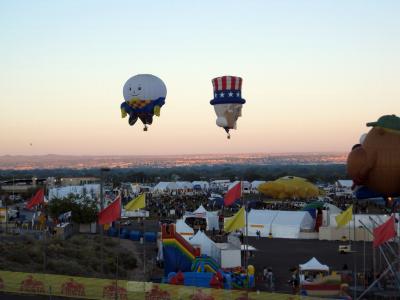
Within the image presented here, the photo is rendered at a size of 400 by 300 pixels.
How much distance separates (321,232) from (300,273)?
40.8 feet

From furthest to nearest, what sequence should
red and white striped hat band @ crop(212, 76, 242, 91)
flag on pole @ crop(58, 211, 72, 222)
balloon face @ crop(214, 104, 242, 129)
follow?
flag on pole @ crop(58, 211, 72, 222)
balloon face @ crop(214, 104, 242, 129)
red and white striped hat band @ crop(212, 76, 242, 91)

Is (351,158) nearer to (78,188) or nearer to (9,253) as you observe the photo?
(9,253)

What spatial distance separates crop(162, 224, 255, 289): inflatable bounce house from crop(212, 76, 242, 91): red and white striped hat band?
6734 millimetres

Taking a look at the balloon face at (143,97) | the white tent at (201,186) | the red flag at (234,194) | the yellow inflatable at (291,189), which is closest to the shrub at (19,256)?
the balloon face at (143,97)

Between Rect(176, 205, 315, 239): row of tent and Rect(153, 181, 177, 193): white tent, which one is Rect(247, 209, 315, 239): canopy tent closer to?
Rect(176, 205, 315, 239): row of tent

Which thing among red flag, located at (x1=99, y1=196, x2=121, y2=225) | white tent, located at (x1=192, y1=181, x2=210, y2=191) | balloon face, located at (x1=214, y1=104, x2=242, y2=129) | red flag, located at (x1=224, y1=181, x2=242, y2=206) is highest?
balloon face, located at (x1=214, y1=104, x2=242, y2=129)

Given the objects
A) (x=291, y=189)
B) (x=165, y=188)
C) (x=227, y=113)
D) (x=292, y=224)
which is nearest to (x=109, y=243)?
(x=227, y=113)

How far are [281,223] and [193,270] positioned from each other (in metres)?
14.5

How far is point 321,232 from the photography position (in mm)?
33500

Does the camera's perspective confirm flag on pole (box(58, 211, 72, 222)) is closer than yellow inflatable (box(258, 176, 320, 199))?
Yes

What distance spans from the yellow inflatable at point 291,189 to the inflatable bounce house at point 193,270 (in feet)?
121

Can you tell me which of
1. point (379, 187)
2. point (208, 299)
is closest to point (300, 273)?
point (379, 187)

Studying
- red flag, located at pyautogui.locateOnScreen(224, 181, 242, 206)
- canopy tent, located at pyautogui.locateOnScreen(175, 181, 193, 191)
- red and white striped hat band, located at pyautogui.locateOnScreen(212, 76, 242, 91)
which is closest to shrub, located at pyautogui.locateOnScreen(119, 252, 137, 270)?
red flag, located at pyautogui.locateOnScreen(224, 181, 242, 206)

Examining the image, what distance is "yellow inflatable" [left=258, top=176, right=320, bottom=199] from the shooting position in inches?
2314
